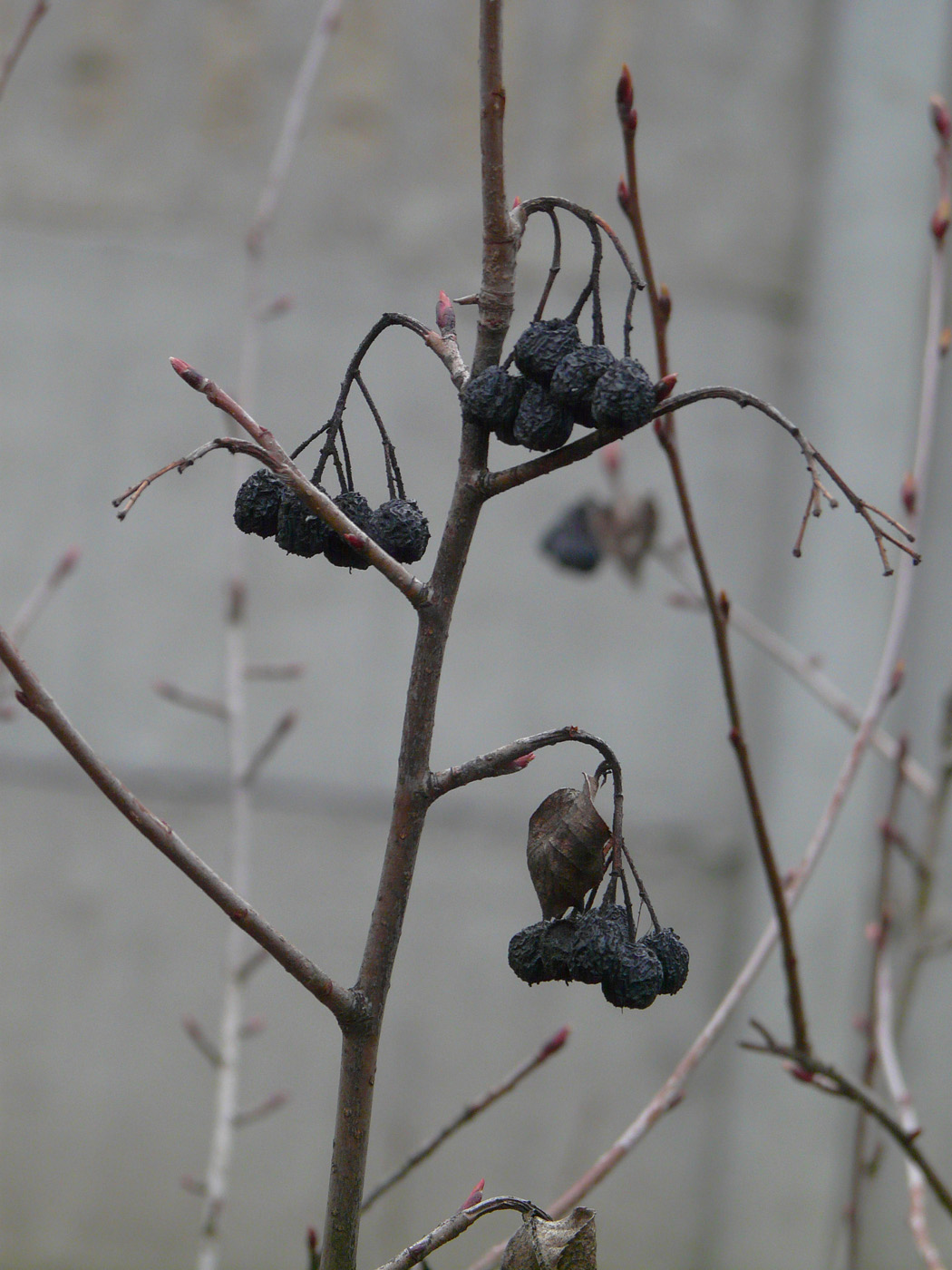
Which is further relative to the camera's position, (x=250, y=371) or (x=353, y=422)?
(x=353, y=422)

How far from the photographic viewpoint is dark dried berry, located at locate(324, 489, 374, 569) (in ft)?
1.50

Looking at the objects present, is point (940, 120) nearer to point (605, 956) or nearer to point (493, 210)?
point (493, 210)

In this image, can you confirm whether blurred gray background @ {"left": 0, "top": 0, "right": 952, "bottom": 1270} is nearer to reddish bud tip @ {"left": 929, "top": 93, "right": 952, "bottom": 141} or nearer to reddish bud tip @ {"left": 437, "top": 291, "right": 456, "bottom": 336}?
reddish bud tip @ {"left": 929, "top": 93, "right": 952, "bottom": 141}

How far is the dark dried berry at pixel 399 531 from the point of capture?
1.56 ft

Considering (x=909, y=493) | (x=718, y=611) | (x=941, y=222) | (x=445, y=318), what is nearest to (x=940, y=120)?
(x=941, y=222)

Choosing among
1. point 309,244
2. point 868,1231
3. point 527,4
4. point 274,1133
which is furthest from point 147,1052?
point 527,4

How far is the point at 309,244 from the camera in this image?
2262mm

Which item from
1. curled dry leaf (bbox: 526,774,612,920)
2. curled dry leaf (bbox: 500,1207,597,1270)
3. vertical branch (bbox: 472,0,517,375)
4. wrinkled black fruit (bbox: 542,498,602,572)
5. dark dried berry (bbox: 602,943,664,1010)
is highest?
wrinkled black fruit (bbox: 542,498,602,572)

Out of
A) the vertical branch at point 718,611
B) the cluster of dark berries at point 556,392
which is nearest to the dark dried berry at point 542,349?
the cluster of dark berries at point 556,392

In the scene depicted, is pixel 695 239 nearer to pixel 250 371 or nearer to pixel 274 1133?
pixel 250 371

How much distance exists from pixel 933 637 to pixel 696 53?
116 centimetres

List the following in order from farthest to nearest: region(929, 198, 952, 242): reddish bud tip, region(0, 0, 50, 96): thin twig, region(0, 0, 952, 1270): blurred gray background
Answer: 1. region(0, 0, 952, 1270): blurred gray background
2. region(0, 0, 50, 96): thin twig
3. region(929, 198, 952, 242): reddish bud tip

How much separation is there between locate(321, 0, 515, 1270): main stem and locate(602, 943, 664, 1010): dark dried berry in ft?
0.26

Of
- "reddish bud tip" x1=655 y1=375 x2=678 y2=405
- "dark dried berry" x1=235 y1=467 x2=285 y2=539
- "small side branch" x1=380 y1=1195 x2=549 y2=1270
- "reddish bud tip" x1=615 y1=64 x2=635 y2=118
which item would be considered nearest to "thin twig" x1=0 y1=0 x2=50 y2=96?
"reddish bud tip" x1=615 y1=64 x2=635 y2=118
